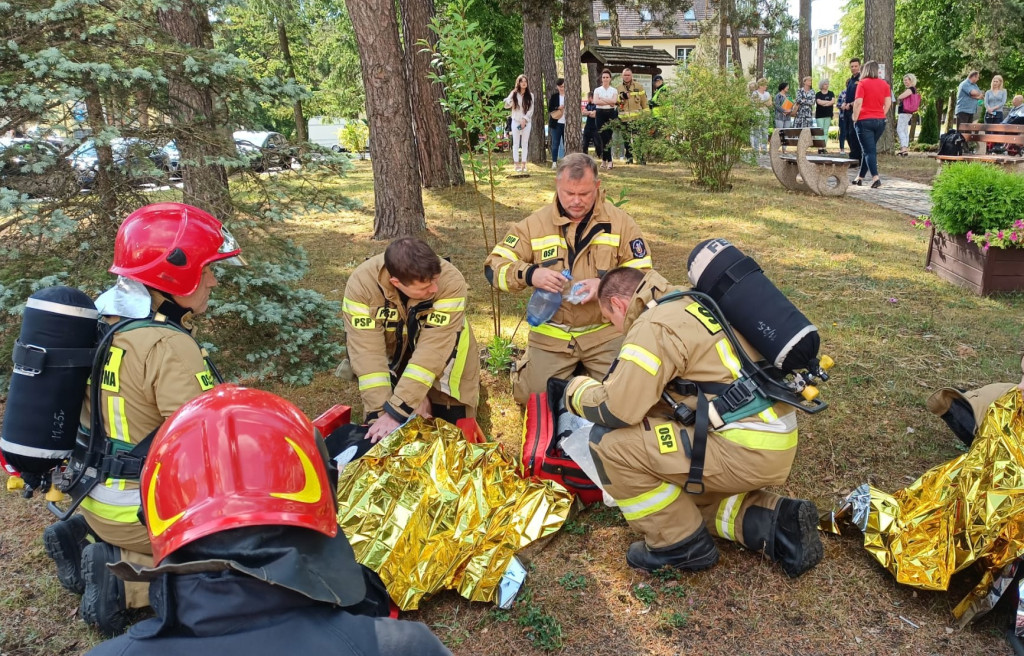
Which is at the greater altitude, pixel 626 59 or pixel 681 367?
pixel 626 59

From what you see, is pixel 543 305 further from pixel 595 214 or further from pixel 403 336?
pixel 403 336

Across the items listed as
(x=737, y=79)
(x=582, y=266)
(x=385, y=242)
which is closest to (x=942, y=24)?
(x=737, y=79)

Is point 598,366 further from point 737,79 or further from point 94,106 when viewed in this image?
point 737,79

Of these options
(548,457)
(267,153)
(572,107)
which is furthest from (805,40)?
(548,457)

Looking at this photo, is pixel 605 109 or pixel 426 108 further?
pixel 605 109

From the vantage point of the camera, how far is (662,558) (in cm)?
300

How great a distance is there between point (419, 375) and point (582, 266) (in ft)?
4.42

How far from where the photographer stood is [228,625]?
46.3 inches

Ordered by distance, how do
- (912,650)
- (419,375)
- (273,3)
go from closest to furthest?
(912,650), (419,375), (273,3)

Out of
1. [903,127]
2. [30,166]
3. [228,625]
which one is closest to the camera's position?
[228,625]

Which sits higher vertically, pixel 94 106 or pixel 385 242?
pixel 94 106

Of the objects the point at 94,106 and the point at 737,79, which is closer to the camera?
the point at 94,106

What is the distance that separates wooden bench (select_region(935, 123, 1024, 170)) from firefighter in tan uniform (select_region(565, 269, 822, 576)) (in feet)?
29.9

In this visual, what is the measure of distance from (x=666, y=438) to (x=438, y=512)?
109 centimetres
